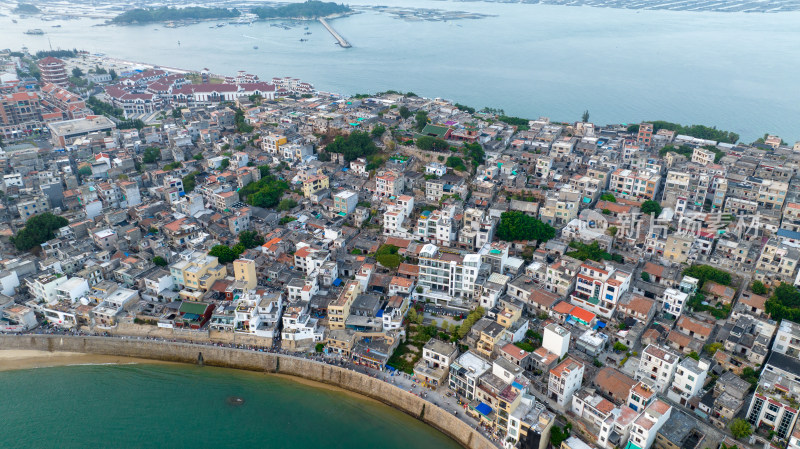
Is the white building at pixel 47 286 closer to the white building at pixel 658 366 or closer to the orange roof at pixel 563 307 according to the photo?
the orange roof at pixel 563 307

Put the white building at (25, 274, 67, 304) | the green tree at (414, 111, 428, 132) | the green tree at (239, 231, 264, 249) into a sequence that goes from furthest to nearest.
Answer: the green tree at (414, 111, 428, 132) < the green tree at (239, 231, 264, 249) < the white building at (25, 274, 67, 304)

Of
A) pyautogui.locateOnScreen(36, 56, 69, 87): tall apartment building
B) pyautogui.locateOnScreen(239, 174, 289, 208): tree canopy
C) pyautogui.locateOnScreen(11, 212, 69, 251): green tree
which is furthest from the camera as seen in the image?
pyautogui.locateOnScreen(36, 56, 69, 87): tall apartment building

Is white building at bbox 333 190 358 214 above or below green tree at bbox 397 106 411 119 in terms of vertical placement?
below

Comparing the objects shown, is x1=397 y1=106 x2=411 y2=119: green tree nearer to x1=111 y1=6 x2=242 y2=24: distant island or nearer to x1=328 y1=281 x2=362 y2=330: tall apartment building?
x1=328 y1=281 x2=362 y2=330: tall apartment building

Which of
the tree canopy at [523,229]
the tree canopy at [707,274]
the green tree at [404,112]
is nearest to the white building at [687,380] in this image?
the tree canopy at [707,274]

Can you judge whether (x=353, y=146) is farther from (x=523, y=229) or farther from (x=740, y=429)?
(x=740, y=429)

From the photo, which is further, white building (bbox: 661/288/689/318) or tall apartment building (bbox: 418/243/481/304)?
tall apartment building (bbox: 418/243/481/304)

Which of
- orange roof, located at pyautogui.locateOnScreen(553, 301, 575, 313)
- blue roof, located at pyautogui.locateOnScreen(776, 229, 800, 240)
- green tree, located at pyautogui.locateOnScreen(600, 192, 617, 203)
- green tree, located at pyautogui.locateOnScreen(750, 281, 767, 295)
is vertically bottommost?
orange roof, located at pyautogui.locateOnScreen(553, 301, 575, 313)

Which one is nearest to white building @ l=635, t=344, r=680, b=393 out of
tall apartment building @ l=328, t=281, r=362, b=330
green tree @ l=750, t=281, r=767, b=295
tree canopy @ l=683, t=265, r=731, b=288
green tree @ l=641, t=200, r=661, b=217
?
tree canopy @ l=683, t=265, r=731, b=288
